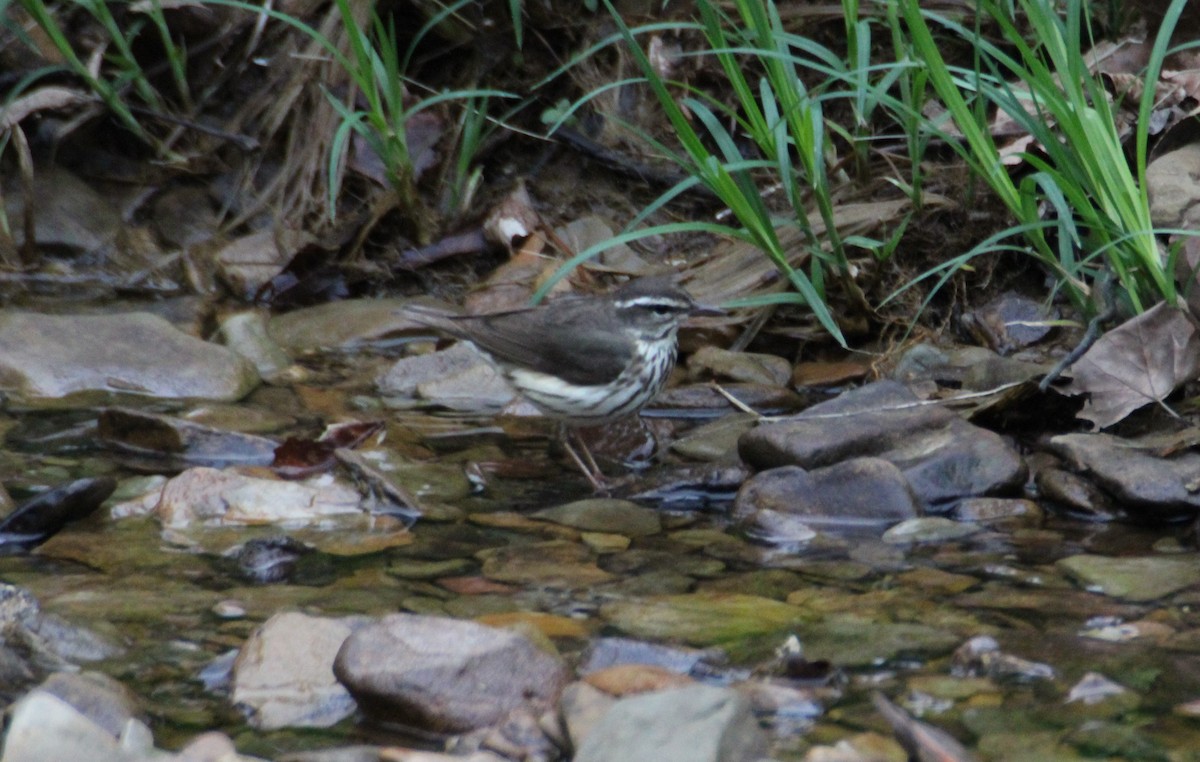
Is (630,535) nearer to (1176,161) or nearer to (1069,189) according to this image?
(1069,189)

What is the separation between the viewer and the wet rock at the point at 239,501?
5215mm

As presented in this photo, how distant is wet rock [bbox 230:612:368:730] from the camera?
363 cm

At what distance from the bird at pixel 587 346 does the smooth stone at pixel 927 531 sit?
139 centimetres

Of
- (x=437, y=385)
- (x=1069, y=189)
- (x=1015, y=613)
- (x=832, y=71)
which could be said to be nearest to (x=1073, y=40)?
(x=1069, y=189)

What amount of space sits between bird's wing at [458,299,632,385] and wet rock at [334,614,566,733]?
2601 millimetres

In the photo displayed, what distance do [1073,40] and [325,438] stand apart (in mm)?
3234

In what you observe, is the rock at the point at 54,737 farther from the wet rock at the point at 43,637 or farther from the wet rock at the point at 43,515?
the wet rock at the point at 43,515

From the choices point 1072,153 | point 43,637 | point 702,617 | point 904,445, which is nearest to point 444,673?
point 702,617

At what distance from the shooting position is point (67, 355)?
677cm

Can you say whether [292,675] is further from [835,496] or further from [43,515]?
[835,496]

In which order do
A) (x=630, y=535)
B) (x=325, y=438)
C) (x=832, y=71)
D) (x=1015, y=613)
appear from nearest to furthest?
(x=1015, y=613) < (x=630, y=535) < (x=832, y=71) < (x=325, y=438)

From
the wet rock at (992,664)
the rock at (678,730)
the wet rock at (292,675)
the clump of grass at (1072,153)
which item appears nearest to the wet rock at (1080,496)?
the clump of grass at (1072,153)

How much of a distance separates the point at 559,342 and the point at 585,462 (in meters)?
0.53

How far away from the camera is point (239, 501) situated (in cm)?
526
